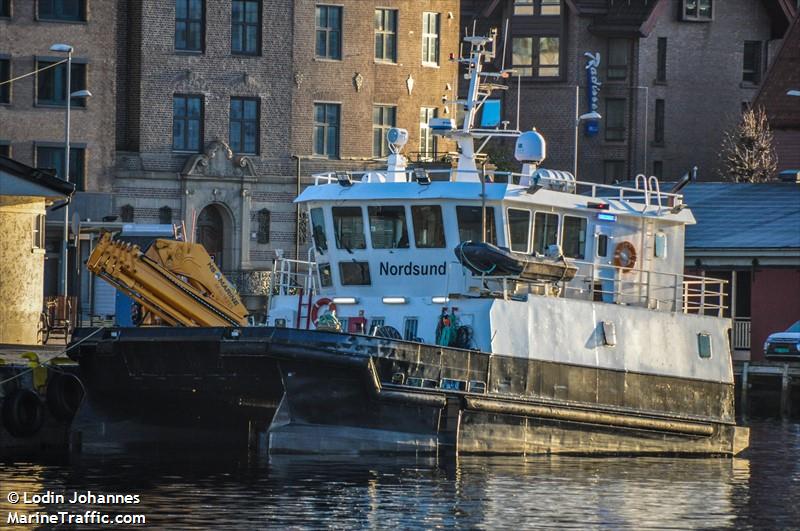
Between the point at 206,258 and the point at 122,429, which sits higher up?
the point at 206,258

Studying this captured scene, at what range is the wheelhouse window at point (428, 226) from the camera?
94.2 feet

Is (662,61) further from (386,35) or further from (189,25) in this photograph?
(189,25)

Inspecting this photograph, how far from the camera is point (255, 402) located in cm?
2678

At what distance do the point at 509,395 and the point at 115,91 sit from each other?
1215 inches

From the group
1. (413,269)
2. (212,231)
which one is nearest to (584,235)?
(413,269)

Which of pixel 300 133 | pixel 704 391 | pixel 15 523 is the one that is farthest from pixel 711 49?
pixel 15 523

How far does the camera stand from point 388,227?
29.1m

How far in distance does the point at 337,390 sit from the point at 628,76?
164 ft

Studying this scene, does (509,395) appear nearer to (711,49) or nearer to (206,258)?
(206,258)

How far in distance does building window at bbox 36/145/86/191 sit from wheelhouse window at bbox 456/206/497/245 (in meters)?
28.7

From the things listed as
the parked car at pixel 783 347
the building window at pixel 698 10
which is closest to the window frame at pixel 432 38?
the building window at pixel 698 10

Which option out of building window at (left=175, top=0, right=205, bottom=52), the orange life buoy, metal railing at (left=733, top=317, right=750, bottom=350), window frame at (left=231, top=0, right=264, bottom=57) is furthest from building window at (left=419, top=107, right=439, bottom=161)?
the orange life buoy

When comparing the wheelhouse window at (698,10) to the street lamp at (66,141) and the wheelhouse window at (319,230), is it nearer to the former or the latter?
the street lamp at (66,141)

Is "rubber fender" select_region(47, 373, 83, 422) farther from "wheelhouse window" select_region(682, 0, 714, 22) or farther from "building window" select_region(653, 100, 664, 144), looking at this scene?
"wheelhouse window" select_region(682, 0, 714, 22)
